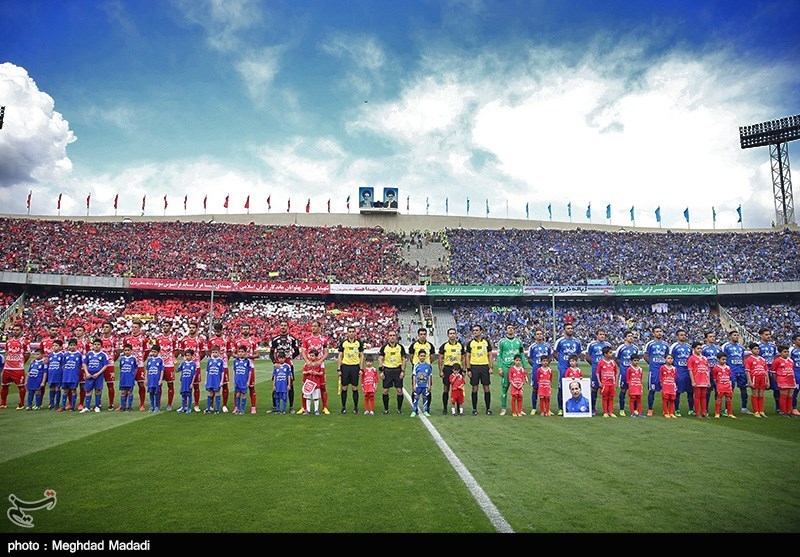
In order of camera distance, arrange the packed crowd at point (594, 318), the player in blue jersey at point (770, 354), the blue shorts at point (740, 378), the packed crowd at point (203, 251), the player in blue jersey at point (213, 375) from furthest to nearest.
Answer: the packed crowd at point (203, 251) < the packed crowd at point (594, 318) < the blue shorts at point (740, 378) < the player in blue jersey at point (770, 354) < the player in blue jersey at point (213, 375)

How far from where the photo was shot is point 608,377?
484 inches

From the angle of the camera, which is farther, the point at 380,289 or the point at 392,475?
the point at 380,289

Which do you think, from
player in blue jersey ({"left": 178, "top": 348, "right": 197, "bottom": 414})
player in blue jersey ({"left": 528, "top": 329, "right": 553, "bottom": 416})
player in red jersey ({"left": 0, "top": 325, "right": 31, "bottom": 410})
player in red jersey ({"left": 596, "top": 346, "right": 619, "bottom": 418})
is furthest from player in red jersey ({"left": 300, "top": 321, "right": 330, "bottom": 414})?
player in red jersey ({"left": 0, "top": 325, "right": 31, "bottom": 410})

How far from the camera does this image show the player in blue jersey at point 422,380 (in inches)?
470

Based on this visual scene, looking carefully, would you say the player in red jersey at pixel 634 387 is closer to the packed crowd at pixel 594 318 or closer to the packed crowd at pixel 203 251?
the packed crowd at pixel 594 318

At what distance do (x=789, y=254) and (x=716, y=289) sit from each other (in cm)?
1069

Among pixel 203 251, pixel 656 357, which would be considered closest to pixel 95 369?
pixel 656 357

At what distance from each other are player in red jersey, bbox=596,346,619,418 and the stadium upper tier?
1319 inches

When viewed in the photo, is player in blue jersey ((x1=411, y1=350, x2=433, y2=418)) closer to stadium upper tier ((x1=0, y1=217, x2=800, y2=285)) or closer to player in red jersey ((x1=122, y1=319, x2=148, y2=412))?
player in red jersey ((x1=122, y1=319, x2=148, y2=412))

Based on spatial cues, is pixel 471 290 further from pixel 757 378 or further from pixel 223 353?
pixel 223 353

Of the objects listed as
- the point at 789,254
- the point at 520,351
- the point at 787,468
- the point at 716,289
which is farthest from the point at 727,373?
the point at 789,254

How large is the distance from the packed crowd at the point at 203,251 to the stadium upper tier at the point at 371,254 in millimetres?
103

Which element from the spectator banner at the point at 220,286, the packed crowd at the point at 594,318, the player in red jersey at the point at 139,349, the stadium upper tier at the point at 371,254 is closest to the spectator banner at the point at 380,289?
the stadium upper tier at the point at 371,254

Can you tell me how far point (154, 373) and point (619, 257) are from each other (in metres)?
48.4
